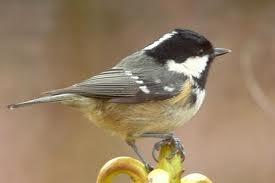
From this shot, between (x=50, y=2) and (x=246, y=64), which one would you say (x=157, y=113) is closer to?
(x=246, y=64)

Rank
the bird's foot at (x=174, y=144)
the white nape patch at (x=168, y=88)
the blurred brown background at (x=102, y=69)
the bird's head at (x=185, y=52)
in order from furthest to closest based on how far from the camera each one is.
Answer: the blurred brown background at (x=102, y=69), the white nape patch at (x=168, y=88), the bird's head at (x=185, y=52), the bird's foot at (x=174, y=144)

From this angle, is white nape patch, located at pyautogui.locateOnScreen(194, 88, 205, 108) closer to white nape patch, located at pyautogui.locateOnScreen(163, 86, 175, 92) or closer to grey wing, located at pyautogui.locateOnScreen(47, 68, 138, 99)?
white nape patch, located at pyautogui.locateOnScreen(163, 86, 175, 92)

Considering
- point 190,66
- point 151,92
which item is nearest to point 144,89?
point 151,92

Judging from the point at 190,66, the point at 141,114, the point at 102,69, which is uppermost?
the point at 190,66

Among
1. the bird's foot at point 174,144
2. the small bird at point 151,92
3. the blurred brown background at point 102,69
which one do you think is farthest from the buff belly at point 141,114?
the blurred brown background at point 102,69

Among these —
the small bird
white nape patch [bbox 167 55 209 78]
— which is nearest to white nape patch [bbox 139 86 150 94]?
the small bird

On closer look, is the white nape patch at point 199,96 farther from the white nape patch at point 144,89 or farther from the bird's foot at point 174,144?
the bird's foot at point 174,144

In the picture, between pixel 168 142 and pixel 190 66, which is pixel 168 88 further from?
pixel 168 142

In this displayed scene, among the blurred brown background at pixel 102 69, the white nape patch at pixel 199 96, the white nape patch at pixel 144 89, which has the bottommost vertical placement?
the blurred brown background at pixel 102 69
